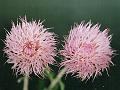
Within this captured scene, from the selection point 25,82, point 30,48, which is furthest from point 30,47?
point 25,82

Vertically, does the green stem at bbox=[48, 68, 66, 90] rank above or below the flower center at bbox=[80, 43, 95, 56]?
below

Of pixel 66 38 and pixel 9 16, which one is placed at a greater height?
pixel 9 16

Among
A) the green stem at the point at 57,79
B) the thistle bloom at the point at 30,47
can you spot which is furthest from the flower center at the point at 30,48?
the green stem at the point at 57,79

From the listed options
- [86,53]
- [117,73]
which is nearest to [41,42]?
[86,53]

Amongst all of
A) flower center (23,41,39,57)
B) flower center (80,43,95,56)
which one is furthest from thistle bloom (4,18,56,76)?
flower center (80,43,95,56)

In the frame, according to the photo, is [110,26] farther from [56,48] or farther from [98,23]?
[56,48]

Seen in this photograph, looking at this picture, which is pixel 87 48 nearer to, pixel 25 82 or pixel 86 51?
pixel 86 51

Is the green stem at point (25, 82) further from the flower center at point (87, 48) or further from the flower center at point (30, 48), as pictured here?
the flower center at point (87, 48)

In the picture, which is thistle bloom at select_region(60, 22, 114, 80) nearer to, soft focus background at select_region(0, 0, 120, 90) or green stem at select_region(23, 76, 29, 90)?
soft focus background at select_region(0, 0, 120, 90)
